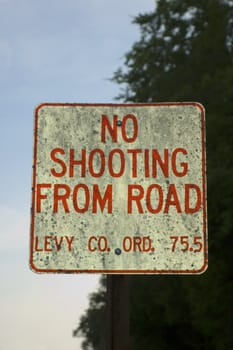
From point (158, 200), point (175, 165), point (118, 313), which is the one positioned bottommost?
point (118, 313)

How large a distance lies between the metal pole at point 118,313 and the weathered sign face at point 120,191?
0.48 feet

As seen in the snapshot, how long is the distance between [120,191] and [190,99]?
20.7 m

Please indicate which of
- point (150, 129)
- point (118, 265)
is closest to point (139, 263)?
point (118, 265)

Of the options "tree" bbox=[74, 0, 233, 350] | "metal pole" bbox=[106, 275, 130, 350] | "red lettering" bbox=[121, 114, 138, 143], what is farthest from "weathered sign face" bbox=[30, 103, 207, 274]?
"tree" bbox=[74, 0, 233, 350]

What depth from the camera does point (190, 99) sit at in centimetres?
2419

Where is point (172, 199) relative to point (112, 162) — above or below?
below

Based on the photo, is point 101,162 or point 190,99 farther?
point 190,99

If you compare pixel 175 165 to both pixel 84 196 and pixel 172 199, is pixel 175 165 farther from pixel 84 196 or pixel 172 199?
pixel 84 196

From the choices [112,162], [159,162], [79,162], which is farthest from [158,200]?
[79,162]

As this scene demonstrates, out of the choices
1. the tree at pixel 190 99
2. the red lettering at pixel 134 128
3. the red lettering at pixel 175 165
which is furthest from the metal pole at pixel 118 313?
the tree at pixel 190 99

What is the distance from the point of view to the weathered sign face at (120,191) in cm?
376

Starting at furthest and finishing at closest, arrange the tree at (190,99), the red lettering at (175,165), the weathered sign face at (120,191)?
the tree at (190,99), the red lettering at (175,165), the weathered sign face at (120,191)

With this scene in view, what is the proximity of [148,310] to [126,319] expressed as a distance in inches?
911

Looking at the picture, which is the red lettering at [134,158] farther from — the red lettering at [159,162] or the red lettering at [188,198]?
the red lettering at [188,198]
